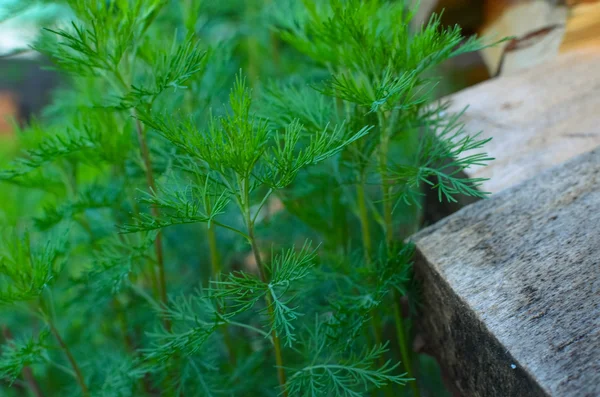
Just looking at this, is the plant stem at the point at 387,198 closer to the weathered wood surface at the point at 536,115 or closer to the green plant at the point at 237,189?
the green plant at the point at 237,189

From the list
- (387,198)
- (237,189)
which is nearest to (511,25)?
(387,198)

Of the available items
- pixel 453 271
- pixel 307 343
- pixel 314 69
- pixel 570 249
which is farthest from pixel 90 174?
pixel 570 249

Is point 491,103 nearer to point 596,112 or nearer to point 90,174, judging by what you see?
point 596,112

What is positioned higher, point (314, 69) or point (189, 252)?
point (314, 69)

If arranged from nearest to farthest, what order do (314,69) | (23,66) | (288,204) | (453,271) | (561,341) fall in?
(561,341), (453,271), (288,204), (314,69), (23,66)

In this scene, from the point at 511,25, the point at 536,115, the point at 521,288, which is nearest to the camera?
the point at 521,288

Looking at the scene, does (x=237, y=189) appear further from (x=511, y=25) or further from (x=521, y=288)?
(x=511, y=25)

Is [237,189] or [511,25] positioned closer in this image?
[237,189]

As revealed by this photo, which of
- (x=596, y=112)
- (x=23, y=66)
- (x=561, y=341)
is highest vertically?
(x=23, y=66)
